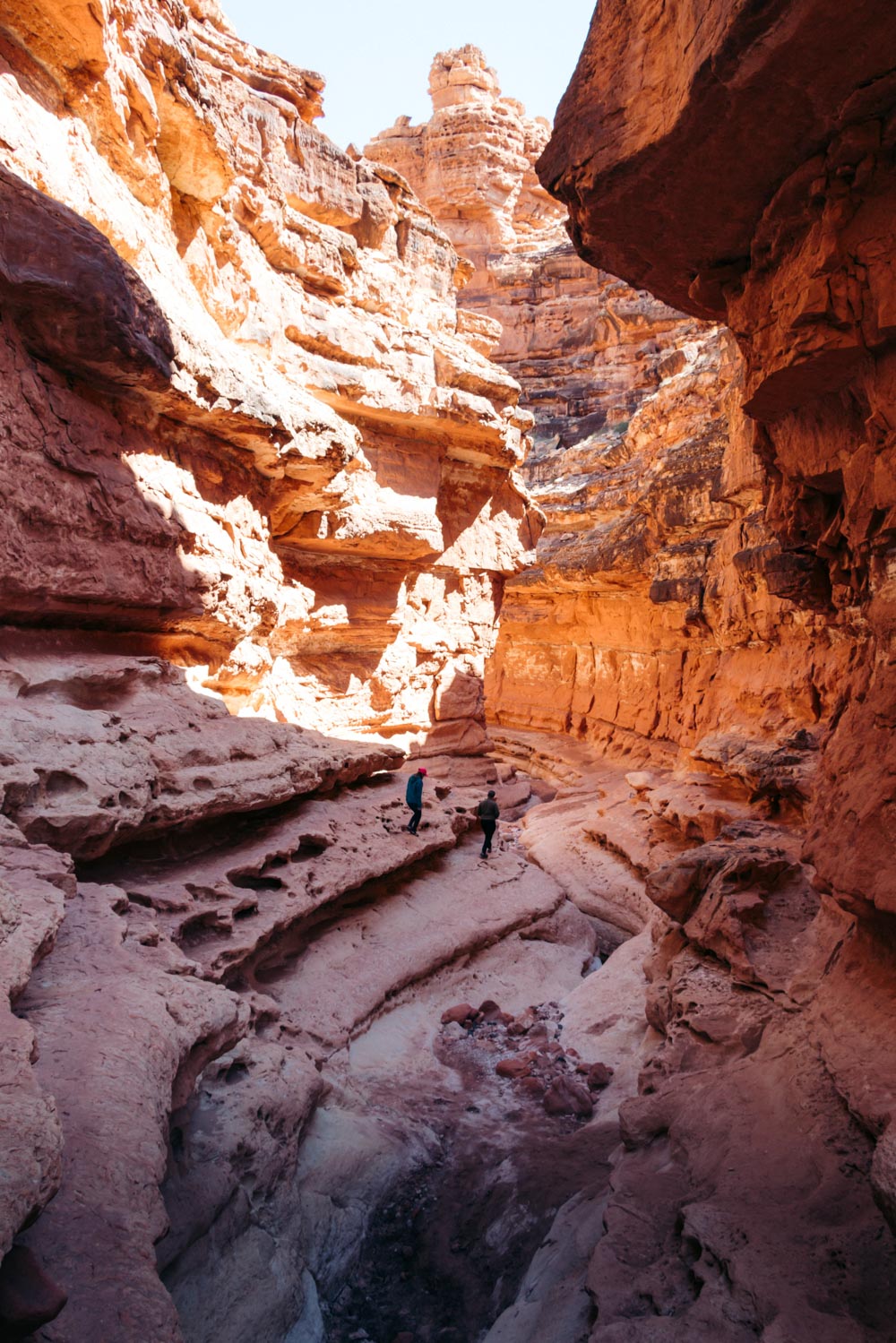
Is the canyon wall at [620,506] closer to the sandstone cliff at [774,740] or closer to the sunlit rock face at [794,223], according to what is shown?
the sandstone cliff at [774,740]

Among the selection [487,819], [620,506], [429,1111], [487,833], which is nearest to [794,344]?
[429,1111]

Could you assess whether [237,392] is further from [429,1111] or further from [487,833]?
[429,1111]

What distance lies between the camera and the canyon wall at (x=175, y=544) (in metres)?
3.37

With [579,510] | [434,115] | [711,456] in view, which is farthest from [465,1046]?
[434,115]

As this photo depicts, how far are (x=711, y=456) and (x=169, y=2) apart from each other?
1038cm

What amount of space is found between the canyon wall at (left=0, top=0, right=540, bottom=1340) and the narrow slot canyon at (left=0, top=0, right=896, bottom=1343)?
0.04m

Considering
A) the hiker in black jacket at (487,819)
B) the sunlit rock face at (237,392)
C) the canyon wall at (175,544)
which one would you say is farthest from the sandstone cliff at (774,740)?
the sunlit rock face at (237,392)

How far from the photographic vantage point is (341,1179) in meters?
4.82

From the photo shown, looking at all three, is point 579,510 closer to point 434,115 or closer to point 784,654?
point 784,654

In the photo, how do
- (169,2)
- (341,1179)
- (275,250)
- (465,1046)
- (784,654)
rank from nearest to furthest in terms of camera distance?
(341,1179) < (465,1046) < (169,2) < (784,654) < (275,250)

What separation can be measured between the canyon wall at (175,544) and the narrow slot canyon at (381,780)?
4cm

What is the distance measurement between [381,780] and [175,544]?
439 cm

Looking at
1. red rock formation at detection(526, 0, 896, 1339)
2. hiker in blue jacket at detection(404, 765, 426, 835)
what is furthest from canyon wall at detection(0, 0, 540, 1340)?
red rock formation at detection(526, 0, 896, 1339)

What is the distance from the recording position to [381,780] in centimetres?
1062
